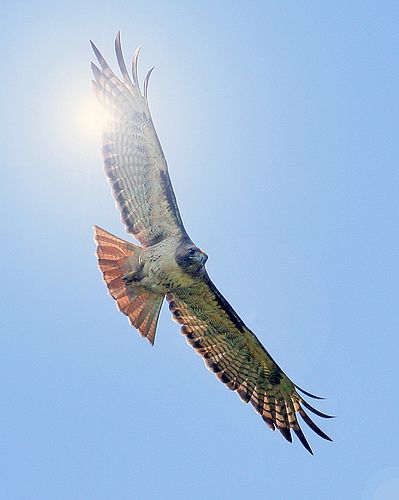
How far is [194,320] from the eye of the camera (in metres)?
12.7

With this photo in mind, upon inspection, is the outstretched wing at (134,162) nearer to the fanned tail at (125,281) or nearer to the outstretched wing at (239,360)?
the fanned tail at (125,281)

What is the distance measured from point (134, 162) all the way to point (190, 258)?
1.37 m

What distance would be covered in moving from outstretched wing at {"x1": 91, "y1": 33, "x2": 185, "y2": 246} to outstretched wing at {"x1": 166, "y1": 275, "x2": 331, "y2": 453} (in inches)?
42.1

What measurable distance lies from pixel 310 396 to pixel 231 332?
1.44m

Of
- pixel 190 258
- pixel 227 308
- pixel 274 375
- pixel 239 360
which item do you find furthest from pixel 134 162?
pixel 274 375

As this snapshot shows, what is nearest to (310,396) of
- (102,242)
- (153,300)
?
(153,300)

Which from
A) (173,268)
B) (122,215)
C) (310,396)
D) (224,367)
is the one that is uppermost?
(122,215)

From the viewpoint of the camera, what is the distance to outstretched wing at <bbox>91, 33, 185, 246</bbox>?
11.9 metres

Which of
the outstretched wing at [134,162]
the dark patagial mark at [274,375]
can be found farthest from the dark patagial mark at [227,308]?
the outstretched wing at [134,162]

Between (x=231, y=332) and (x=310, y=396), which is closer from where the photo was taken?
(x=310, y=396)

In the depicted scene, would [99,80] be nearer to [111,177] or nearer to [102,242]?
[111,177]

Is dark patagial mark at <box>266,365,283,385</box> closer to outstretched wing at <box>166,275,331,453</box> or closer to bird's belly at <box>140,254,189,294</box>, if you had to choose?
outstretched wing at <box>166,275,331,453</box>

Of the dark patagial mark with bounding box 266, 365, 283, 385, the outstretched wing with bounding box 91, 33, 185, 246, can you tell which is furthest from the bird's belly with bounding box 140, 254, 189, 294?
the dark patagial mark with bounding box 266, 365, 283, 385

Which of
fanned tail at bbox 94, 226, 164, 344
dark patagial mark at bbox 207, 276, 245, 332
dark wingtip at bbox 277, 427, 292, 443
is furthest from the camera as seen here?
dark wingtip at bbox 277, 427, 292, 443
